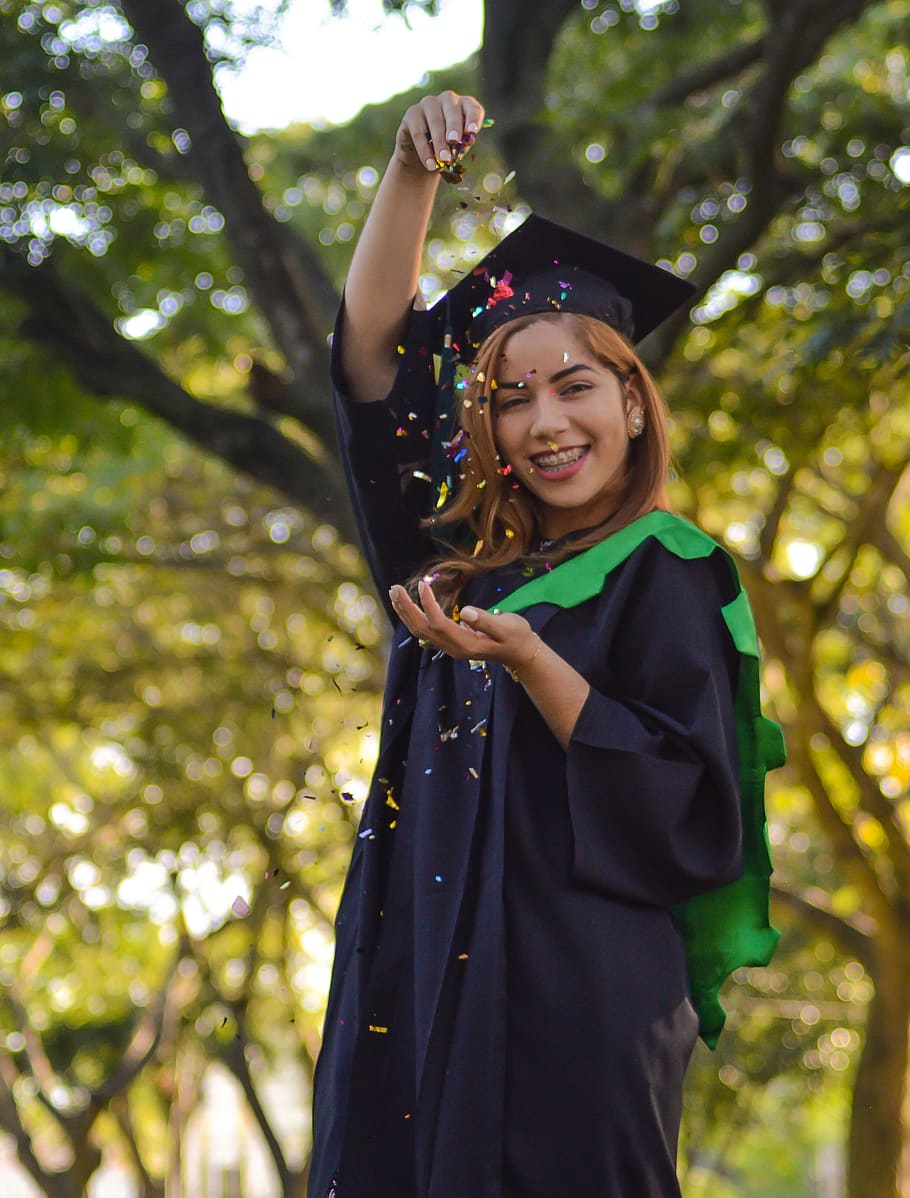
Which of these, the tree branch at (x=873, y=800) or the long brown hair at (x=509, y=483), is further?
the tree branch at (x=873, y=800)

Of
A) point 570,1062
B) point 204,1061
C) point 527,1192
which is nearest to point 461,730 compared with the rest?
point 570,1062

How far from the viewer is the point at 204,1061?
16.8m

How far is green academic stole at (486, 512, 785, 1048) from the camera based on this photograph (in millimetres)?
2330

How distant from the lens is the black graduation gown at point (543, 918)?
6.93ft

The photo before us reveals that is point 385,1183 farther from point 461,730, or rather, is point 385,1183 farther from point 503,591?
point 503,591

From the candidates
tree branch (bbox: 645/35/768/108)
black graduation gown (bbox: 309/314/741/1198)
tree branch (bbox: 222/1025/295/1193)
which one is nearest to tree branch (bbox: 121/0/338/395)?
tree branch (bbox: 645/35/768/108)

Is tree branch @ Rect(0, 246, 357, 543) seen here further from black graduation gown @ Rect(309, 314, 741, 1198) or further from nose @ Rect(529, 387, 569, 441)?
black graduation gown @ Rect(309, 314, 741, 1198)

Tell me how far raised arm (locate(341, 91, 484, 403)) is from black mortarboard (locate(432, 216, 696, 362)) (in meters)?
0.10

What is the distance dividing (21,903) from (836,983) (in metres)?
7.70

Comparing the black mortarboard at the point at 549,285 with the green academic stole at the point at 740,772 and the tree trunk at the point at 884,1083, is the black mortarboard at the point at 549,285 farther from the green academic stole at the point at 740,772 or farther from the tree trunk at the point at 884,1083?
the tree trunk at the point at 884,1083

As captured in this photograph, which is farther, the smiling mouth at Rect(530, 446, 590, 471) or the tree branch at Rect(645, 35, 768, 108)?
the tree branch at Rect(645, 35, 768, 108)

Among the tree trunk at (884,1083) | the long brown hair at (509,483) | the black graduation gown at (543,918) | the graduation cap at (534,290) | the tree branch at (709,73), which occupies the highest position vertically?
the tree branch at (709,73)

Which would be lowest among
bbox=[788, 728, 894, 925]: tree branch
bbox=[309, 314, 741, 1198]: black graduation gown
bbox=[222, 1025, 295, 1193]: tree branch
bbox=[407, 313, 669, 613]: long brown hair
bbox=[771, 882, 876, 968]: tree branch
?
bbox=[222, 1025, 295, 1193]: tree branch

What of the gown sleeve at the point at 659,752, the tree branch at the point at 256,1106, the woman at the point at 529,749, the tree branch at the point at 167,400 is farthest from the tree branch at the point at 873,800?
the gown sleeve at the point at 659,752
